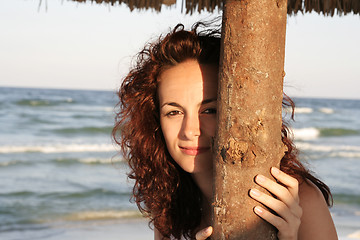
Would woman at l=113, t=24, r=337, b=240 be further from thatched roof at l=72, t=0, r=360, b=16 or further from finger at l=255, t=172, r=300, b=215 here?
thatched roof at l=72, t=0, r=360, b=16

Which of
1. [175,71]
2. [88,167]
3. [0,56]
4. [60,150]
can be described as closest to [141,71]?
[175,71]

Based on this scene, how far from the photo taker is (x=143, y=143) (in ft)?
7.61

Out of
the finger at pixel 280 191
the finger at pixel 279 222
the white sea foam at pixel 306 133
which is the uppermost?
the finger at pixel 280 191

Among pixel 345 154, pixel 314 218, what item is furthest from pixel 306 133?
pixel 314 218

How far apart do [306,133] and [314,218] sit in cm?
1893

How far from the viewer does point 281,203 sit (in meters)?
1.44

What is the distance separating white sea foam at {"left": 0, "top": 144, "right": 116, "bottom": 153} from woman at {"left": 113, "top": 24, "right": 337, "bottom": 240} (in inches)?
441

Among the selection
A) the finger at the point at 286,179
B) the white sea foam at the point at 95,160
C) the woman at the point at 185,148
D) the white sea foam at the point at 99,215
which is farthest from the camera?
the white sea foam at the point at 95,160

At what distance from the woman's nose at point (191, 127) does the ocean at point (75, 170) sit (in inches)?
36.3

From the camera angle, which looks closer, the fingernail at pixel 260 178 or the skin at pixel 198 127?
the fingernail at pixel 260 178

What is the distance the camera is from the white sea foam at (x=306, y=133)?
19.0 metres

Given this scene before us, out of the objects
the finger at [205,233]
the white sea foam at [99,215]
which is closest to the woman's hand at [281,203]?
the finger at [205,233]

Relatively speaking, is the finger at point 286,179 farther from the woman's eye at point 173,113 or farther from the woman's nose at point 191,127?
the woman's eye at point 173,113

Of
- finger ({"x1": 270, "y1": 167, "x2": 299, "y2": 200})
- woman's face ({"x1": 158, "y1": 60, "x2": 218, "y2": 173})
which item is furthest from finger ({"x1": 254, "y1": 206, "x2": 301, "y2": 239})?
woman's face ({"x1": 158, "y1": 60, "x2": 218, "y2": 173})
